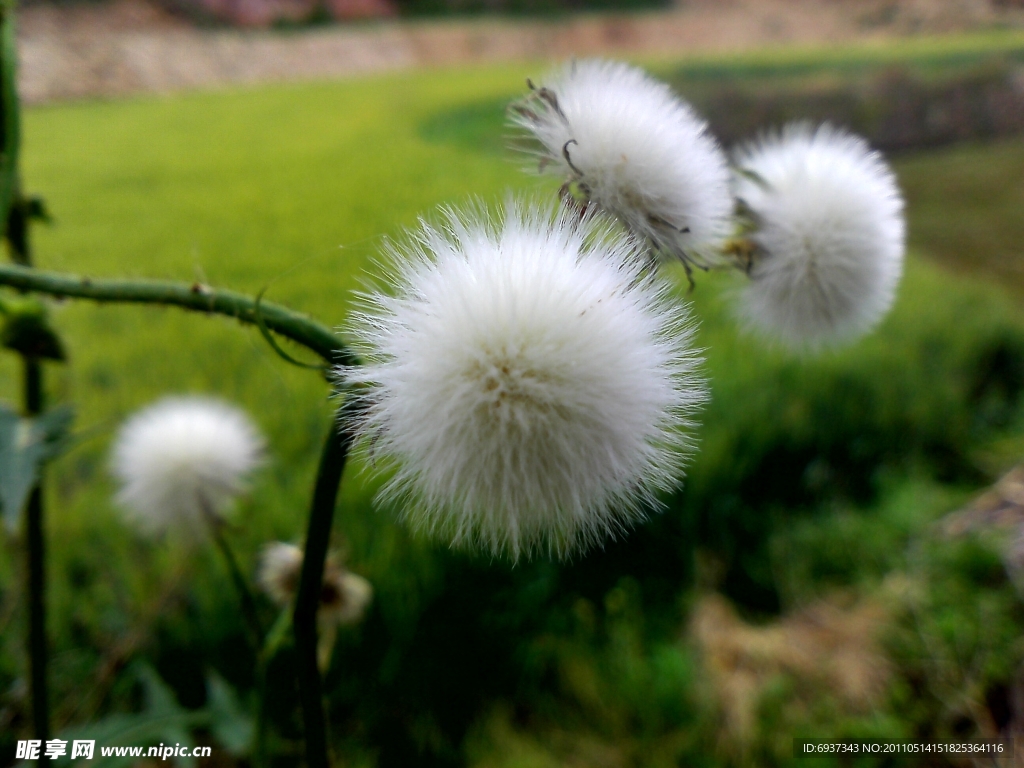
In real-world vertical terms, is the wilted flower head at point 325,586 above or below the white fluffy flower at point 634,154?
below

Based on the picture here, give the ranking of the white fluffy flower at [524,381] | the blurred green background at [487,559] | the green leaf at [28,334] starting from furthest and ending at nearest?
the blurred green background at [487,559]
the green leaf at [28,334]
the white fluffy flower at [524,381]

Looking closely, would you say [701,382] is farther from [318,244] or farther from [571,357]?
[318,244]

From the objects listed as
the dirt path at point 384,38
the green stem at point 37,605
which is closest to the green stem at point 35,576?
the green stem at point 37,605

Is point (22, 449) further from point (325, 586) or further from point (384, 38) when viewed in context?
point (384, 38)

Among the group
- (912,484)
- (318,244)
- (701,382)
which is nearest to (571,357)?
(701,382)

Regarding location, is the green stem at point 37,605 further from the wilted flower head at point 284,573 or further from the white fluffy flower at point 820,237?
the white fluffy flower at point 820,237

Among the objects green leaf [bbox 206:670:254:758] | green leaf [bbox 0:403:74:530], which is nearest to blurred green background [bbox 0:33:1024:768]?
green leaf [bbox 206:670:254:758]
